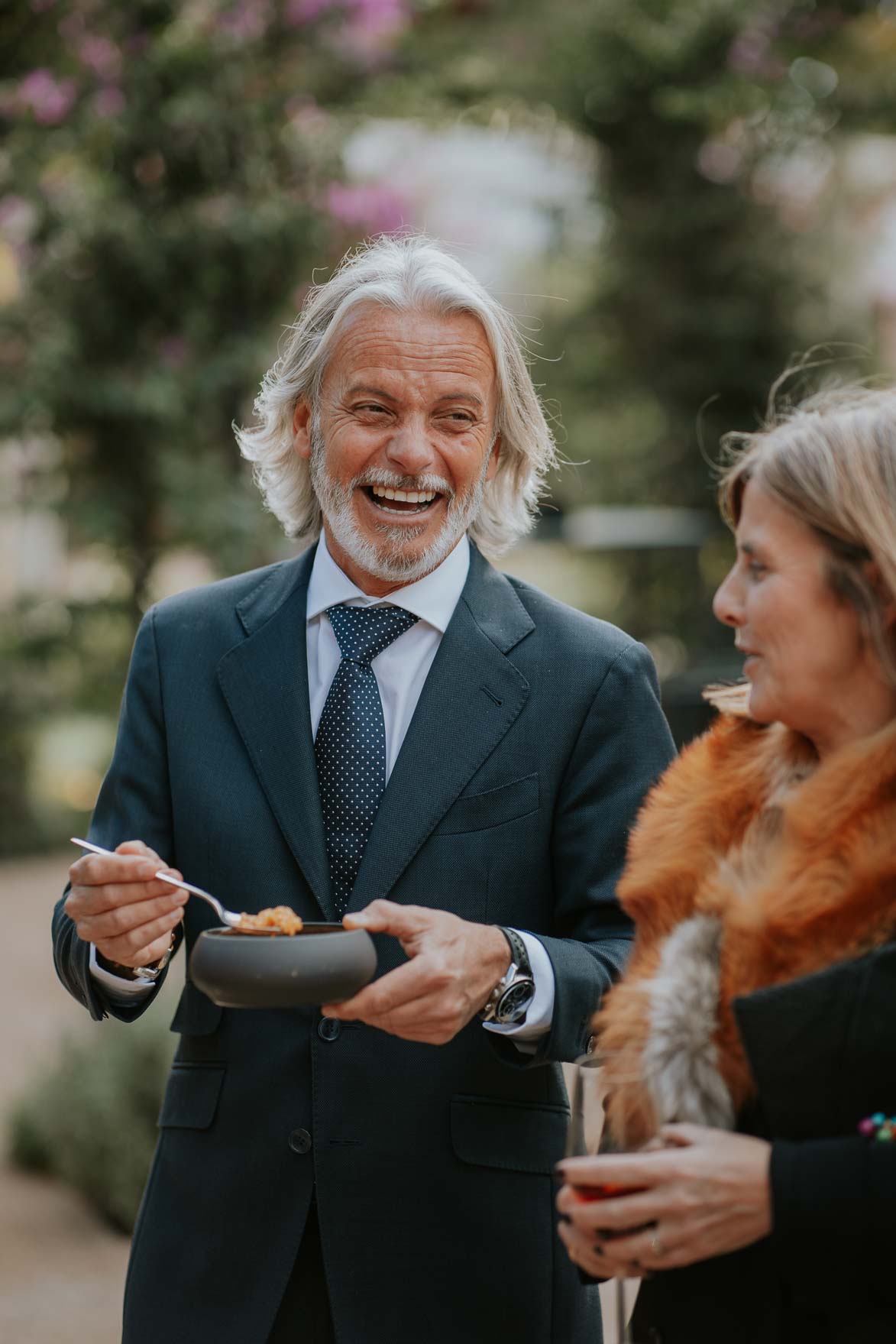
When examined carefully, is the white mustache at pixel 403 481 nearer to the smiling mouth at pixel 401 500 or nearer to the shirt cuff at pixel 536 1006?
the smiling mouth at pixel 401 500

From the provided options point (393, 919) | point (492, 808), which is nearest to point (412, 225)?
point (492, 808)

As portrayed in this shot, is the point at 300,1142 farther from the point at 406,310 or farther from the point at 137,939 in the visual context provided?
the point at 406,310

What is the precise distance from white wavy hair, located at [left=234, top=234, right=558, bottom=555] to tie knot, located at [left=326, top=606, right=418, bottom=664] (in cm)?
33

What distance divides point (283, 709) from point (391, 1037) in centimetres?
50

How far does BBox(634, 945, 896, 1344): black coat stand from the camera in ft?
4.56

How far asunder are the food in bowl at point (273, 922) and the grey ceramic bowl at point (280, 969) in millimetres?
81

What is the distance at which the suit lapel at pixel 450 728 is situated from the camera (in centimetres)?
204

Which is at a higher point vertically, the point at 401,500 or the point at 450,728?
the point at 401,500

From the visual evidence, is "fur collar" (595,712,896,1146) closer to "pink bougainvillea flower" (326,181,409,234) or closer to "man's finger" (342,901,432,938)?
"man's finger" (342,901,432,938)

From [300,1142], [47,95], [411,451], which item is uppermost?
[47,95]

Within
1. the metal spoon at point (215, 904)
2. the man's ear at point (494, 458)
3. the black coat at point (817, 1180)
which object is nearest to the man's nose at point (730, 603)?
the black coat at point (817, 1180)

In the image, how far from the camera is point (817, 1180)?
139 cm

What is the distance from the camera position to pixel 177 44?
4.88m

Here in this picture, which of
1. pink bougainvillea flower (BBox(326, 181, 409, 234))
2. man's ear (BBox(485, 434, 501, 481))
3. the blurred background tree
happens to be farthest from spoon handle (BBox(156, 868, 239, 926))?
pink bougainvillea flower (BBox(326, 181, 409, 234))
